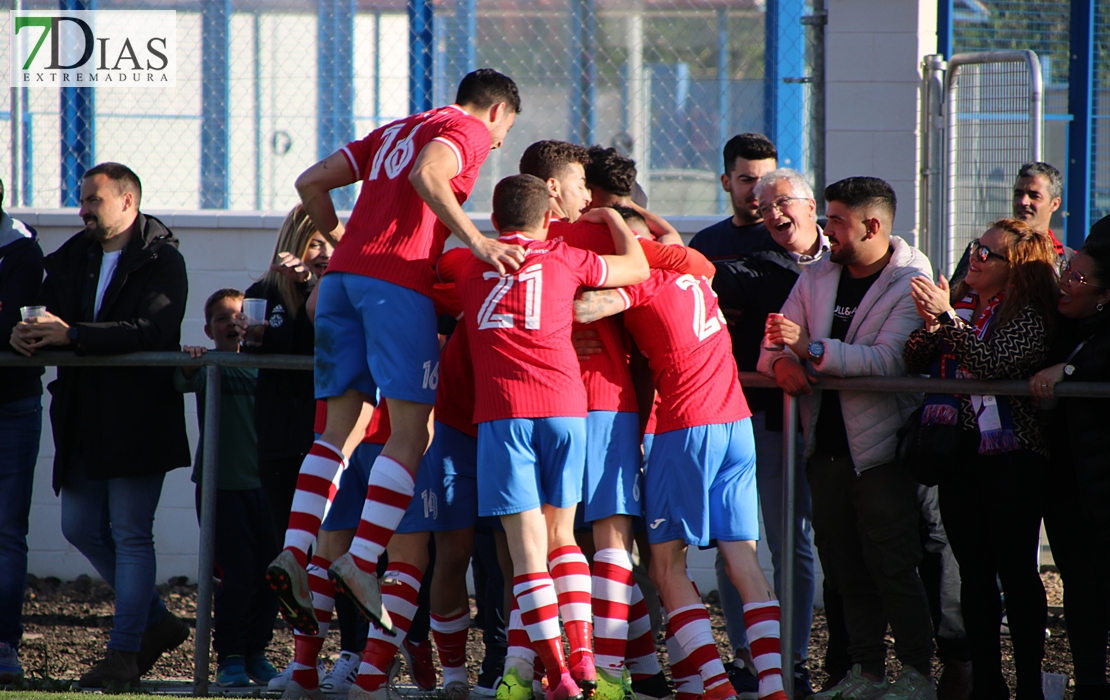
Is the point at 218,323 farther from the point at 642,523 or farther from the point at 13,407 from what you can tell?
the point at 642,523

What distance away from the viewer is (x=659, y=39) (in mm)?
6621

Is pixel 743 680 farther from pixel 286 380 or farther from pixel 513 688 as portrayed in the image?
pixel 286 380

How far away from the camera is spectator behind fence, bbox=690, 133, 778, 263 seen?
16.1 feet

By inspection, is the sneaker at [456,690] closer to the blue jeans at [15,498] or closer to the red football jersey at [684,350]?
the red football jersey at [684,350]

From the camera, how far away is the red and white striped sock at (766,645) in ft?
12.0

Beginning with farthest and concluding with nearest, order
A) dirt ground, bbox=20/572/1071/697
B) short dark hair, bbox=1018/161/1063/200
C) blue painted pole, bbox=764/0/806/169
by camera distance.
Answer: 1. blue painted pole, bbox=764/0/806/169
2. short dark hair, bbox=1018/161/1063/200
3. dirt ground, bbox=20/572/1071/697

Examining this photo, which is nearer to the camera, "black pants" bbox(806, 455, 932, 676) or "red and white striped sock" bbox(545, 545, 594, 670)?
"red and white striped sock" bbox(545, 545, 594, 670)

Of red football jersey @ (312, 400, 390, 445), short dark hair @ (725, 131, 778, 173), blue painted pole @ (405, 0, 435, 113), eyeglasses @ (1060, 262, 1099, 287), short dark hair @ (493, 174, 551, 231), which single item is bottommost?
red football jersey @ (312, 400, 390, 445)

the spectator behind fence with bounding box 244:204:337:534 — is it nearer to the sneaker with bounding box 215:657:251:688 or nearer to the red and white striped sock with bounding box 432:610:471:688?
the sneaker with bounding box 215:657:251:688

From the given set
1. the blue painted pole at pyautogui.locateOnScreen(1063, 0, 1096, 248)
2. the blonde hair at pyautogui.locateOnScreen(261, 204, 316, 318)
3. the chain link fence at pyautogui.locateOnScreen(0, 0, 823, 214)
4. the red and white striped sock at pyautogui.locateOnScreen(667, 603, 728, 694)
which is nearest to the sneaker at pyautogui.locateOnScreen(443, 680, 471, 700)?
the red and white striped sock at pyautogui.locateOnScreen(667, 603, 728, 694)

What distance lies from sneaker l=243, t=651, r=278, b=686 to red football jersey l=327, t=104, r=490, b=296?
1909mm

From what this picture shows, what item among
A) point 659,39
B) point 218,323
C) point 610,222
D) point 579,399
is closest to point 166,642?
point 218,323

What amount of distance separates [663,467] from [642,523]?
36 centimetres

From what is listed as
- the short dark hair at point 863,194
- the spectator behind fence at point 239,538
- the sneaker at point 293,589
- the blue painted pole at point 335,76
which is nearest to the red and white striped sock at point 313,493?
the sneaker at point 293,589
